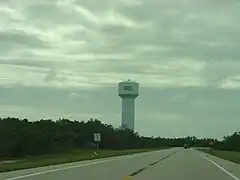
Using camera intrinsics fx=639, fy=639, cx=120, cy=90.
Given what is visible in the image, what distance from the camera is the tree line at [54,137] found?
262 feet

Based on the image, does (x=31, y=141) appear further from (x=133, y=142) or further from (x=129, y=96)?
(x=133, y=142)

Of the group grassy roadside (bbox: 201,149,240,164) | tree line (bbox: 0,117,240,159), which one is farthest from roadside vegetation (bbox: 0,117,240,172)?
grassy roadside (bbox: 201,149,240,164)

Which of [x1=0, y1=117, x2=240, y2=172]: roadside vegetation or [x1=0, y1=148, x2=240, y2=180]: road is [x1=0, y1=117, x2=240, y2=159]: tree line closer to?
[x1=0, y1=117, x2=240, y2=172]: roadside vegetation

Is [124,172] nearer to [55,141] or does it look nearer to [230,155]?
[230,155]

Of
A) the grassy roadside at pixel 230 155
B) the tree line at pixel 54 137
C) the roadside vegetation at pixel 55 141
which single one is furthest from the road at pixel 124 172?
the tree line at pixel 54 137

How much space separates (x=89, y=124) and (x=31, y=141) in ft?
205

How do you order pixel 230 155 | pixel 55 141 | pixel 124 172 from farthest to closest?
pixel 55 141, pixel 230 155, pixel 124 172

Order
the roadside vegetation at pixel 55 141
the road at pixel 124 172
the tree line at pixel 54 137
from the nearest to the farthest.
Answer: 1. the road at pixel 124 172
2. the roadside vegetation at pixel 55 141
3. the tree line at pixel 54 137

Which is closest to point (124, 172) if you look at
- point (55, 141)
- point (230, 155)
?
point (230, 155)

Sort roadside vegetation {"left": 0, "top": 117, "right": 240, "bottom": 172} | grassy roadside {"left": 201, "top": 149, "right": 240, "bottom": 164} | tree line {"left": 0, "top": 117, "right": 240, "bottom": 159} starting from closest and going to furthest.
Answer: roadside vegetation {"left": 0, "top": 117, "right": 240, "bottom": 172} < grassy roadside {"left": 201, "top": 149, "right": 240, "bottom": 164} < tree line {"left": 0, "top": 117, "right": 240, "bottom": 159}

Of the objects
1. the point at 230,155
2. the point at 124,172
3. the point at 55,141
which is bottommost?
the point at 124,172

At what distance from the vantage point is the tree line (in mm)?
80000

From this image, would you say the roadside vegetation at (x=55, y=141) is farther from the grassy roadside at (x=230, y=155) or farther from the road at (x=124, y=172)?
the grassy roadside at (x=230, y=155)

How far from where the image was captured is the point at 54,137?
3999 inches
